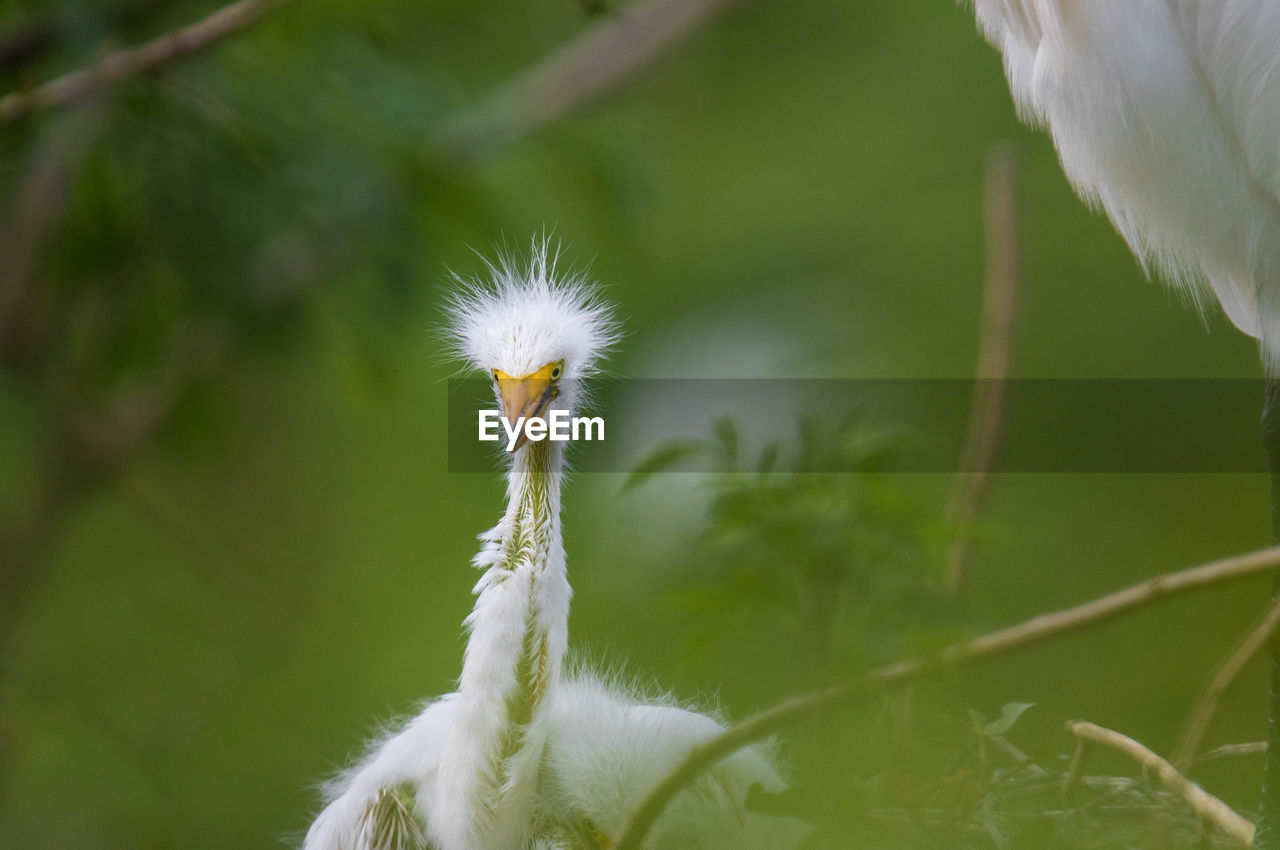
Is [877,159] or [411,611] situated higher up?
[877,159]

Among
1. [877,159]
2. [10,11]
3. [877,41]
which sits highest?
[877,41]

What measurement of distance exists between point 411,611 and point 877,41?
3180mm

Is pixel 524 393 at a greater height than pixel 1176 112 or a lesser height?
lesser

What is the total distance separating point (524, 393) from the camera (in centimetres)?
73

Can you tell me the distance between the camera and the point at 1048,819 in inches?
28.1

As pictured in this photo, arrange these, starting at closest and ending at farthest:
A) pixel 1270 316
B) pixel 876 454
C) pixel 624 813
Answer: pixel 876 454, pixel 624 813, pixel 1270 316

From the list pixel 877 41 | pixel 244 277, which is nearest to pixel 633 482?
pixel 244 277

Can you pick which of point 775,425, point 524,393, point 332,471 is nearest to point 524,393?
point 524,393

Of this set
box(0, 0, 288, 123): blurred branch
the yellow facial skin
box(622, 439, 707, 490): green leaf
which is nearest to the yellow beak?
the yellow facial skin

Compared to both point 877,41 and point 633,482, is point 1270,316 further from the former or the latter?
Result: point 877,41

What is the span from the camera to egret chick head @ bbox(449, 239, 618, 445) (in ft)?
2.40

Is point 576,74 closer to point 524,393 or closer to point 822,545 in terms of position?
point 524,393

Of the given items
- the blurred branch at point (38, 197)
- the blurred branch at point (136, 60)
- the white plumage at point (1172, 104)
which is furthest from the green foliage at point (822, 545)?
the blurred branch at point (38, 197)
